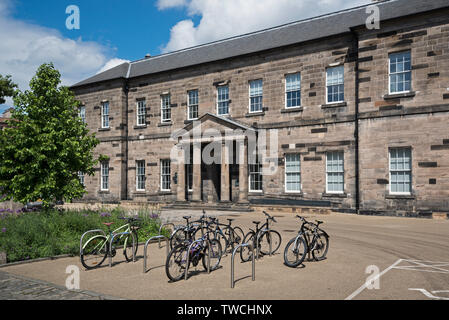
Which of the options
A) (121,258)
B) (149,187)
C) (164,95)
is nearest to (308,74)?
(164,95)

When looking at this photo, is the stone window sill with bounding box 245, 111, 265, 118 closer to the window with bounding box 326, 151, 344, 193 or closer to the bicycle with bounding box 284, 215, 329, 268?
the window with bounding box 326, 151, 344, 193

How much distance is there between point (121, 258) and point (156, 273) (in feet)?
6.55

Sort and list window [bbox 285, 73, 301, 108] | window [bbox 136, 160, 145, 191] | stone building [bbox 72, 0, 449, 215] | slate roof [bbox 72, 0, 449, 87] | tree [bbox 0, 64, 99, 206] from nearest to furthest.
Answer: tree [bbox 0, 64, 99, 206] → stone building [bbox 72, 0, 449, 215] → slate roof [bbox 72, 0, 449, 87] → window [bbox 285, 73, 301, 108] → window [bbox 136, 160, 145, 191]

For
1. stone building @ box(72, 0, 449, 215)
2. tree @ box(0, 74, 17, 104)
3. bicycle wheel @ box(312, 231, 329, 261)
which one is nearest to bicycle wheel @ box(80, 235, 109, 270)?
bicycle wheel @ box(312, 231, 329, 261)

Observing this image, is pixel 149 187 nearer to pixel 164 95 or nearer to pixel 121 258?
pixel 164 95

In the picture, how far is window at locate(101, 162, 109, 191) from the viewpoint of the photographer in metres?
30.4

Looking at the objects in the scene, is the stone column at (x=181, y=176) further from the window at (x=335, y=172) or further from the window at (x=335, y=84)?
the window at (x=335, y=84)

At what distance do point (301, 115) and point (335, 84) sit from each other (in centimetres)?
252

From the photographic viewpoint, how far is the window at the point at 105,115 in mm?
30828

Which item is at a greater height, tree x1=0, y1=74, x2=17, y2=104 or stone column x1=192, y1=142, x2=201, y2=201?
tree x1=0, y1=74, x2=17, y2=104

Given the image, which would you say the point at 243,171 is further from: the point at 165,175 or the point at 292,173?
the point at 165,175

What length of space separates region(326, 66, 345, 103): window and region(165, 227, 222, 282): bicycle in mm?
15084

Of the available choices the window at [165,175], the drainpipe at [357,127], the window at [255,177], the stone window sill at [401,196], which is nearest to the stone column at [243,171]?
the window at [255,177]
